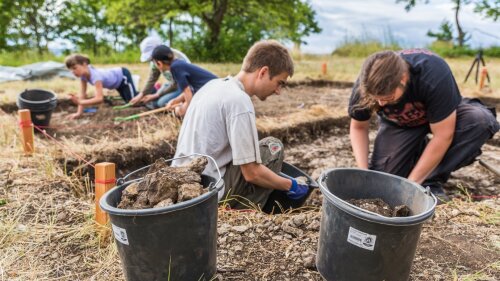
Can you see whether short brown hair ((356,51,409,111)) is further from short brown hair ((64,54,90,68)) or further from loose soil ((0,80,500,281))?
short brown hair ((64,54,90,68))

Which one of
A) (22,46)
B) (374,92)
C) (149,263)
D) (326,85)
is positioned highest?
(374,92)

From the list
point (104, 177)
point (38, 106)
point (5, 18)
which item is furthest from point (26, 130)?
point (5, 18)

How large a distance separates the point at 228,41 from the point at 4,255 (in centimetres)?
1217

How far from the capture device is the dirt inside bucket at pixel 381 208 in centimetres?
160

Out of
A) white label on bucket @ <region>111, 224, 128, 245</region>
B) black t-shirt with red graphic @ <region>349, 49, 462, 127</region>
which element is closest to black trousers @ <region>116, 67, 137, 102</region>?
black t-shirt with red graphic @ <region>349, 49, 462, 127</region>

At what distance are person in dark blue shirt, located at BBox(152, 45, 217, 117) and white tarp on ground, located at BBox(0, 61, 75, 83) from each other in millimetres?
4677

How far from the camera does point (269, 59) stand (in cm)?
212

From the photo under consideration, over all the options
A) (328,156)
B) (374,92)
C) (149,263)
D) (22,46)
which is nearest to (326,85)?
(328,156)

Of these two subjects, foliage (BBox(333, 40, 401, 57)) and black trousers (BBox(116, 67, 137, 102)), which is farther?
foliage (BBox(333, 40, 401, 57))

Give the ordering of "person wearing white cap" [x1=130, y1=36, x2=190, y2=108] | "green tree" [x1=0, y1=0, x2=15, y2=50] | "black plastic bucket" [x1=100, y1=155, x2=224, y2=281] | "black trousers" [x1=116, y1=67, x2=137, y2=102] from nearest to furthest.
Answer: "black plastic bucket" [x1=100, y1=155, x2=224, y2=281] < "person wearing white cap" [x1=130, y1=36, x2=190, y2=108] < "black trousers" [x1=116, y1=67, x2=137, y2=102] < "green tree" [x1=0, y1=0, x2=15, y2=50]

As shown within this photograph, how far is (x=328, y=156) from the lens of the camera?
13.0ft

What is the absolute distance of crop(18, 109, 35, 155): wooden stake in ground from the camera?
3.01m

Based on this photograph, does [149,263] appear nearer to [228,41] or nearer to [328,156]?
[328,156]

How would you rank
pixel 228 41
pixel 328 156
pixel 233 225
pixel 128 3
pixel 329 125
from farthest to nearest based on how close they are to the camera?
pixel 228 41 → pixel 128 3 → pixel 329 125 → pixel 328 156 → pixel 233 225
